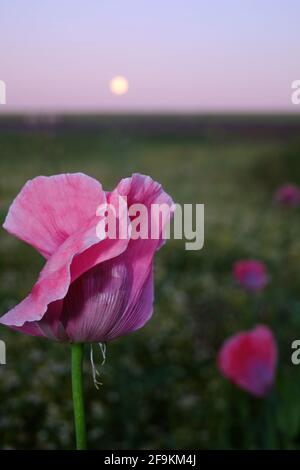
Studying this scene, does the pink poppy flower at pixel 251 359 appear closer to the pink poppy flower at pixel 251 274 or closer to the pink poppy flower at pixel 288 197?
the pink poppy flower at pixel 251 274

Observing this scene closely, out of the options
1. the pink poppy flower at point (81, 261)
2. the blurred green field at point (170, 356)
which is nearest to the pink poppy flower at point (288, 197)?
the blurred green field at point (170, 356)

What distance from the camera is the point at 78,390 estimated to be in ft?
1.32

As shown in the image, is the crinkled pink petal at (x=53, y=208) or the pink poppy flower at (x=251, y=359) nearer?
the crinkled pink petal at (x=53, y=208)

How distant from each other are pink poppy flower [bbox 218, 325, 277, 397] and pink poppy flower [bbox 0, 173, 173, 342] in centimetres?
63

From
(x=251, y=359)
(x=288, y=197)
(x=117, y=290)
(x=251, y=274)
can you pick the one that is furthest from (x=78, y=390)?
(x=288, y=197)

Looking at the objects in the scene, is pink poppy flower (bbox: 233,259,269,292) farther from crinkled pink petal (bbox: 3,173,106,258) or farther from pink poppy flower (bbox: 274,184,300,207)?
crinkled pink petal (bbox: 3,173,106,258)

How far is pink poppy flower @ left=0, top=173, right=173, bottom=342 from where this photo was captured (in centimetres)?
41

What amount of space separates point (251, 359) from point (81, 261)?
675mm

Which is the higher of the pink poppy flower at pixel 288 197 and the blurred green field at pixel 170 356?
the pink poppy flower at pixel 288 197

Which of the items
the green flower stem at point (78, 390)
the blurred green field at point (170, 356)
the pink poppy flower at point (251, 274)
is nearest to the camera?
the green flower stem at point (78, 390)

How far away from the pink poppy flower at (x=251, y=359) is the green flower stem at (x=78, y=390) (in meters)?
0.65

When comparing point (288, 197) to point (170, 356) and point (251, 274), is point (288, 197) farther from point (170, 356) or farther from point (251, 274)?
point (170, 356)

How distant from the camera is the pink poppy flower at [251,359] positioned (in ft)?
3.41

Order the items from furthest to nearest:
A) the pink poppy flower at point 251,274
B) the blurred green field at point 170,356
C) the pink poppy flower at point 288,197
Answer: the pink poppy flower at point 288,197, the pink poppy flower at point 251,274, the blurred green field at point 170,356
